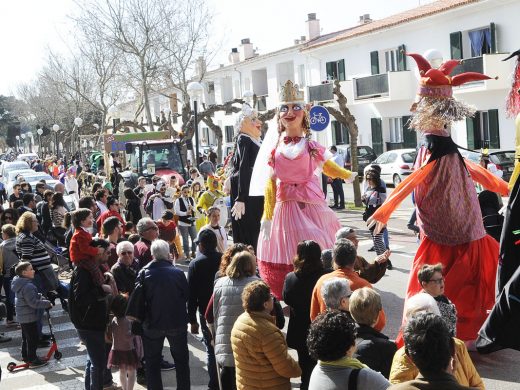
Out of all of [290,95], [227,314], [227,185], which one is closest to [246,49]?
[227,185]

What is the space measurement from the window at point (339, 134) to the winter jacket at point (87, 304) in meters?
32.6

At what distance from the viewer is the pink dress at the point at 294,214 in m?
9.05

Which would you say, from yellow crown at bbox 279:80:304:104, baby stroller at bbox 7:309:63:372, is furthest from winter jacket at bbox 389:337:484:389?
baby stroller at bbox 7:309:63:372

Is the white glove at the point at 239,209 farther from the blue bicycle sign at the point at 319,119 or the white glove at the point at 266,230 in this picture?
the blue bicycle sign at the point at 319,119

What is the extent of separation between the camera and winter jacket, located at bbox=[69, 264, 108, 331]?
7223 mm

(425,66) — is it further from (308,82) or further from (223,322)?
(308,82)

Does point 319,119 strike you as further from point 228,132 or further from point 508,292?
point 228,132

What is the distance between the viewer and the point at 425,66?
25.4 ft

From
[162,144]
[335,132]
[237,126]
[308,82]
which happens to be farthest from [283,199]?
[308,82]

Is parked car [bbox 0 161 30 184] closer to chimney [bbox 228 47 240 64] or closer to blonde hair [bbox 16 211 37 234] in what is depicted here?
chimney [bbox 228 47 240 64]

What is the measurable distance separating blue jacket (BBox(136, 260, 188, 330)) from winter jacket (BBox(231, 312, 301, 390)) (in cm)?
156

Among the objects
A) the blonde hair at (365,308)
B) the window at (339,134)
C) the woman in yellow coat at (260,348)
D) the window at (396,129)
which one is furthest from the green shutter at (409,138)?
the blonde hair at (365,308)

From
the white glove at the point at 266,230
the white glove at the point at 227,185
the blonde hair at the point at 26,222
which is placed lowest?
the white glove at the point at 266,230

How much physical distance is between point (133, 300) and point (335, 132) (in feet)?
112
